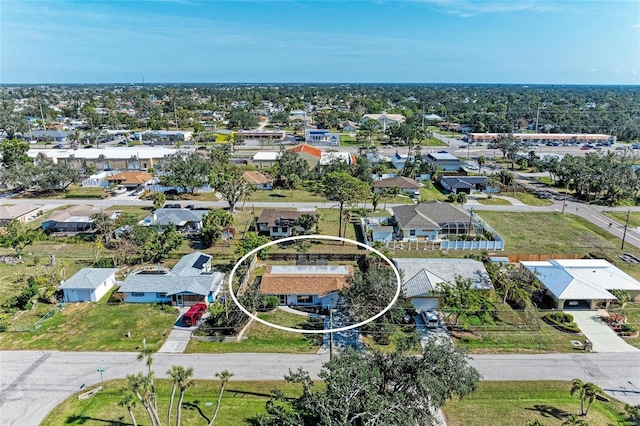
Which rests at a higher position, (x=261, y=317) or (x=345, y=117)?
(x=345, y=117)

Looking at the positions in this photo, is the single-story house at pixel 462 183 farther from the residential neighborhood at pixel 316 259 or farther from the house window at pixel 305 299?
the house window at pixel 305 299

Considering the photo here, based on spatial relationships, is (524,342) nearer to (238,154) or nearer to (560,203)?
(560,203)

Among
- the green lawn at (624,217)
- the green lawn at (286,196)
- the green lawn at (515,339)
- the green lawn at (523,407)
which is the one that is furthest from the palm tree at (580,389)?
the green lawn at (286,196)

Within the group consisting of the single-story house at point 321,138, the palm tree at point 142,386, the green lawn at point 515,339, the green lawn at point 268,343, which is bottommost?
the green lawn at point 268,343

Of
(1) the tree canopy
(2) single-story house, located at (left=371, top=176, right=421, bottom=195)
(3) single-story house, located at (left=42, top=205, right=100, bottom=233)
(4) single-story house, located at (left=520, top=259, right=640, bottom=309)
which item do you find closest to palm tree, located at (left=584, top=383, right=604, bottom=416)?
(1) the tree canopy

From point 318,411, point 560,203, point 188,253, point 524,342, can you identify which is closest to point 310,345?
point 318,411
